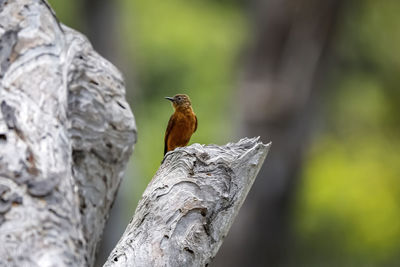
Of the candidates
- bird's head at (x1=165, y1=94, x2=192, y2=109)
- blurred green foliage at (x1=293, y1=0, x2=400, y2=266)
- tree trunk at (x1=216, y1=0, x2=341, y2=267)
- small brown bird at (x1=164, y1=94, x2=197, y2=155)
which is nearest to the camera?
small brown bird at (x1=164, y1=94, x2=197, y2=155)

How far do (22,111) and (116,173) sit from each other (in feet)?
5.38

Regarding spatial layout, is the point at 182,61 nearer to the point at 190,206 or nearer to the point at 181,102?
the point at 181,102

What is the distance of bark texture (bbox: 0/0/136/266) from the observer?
3330 millimetres

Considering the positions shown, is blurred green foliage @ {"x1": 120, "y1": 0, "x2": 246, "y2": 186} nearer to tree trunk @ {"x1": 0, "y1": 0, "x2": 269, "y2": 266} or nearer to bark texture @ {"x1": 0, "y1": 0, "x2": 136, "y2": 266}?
bark texture @ {"x1": 0, "y1": 0, "x2": 136, "y2": 266}

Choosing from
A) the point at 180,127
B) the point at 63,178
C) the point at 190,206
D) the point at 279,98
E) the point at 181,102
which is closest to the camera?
the point at 63,178

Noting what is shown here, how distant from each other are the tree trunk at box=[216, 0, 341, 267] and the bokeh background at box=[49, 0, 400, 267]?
0.02m

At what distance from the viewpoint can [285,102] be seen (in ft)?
33.8

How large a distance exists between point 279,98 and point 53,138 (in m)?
6.62

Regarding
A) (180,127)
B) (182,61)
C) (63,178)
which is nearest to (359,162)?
(182,61)

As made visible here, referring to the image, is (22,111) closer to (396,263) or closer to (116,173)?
(116,173)

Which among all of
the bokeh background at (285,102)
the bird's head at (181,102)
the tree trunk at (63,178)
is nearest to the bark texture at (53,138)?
the tree trunk at (63,178)

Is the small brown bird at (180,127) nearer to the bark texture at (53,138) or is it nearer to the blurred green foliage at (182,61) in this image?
the bark texture at (53,138)

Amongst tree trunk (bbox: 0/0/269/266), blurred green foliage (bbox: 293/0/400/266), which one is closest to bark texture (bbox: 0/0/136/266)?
tree trunk (bbox: 0/0/269/266)

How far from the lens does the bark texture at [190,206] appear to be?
367 centimetres
